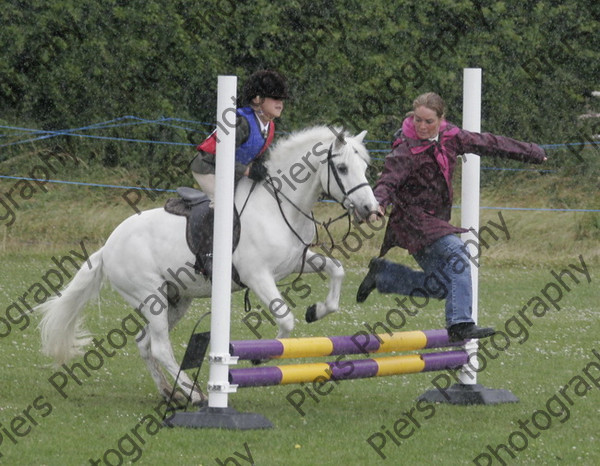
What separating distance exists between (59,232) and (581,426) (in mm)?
12136

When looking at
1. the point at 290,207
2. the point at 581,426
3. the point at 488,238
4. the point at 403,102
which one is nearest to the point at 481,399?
the point at 581,426

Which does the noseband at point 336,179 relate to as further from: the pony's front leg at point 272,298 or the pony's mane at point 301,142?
the pony's front leg at point 272,298

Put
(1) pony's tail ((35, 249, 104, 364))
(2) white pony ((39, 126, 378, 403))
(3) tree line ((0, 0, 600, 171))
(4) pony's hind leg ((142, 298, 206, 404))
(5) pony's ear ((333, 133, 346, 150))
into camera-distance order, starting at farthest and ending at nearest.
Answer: (3) tree line ((0, 0, 600, 171)) < (1) pony's tail ((35, 249, 104, 364)) < (4) pony's hind leg ((142, 298, 206, 404)) < (2) white pony ((39, 126, 378, 403)) < (5) pony's ear ((333, 133, 346, 150))

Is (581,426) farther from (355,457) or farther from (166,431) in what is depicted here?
(166,431)

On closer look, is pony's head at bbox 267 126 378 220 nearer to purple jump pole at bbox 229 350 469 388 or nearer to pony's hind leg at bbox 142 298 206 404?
purple jump pole at bbox 229 350 469 388

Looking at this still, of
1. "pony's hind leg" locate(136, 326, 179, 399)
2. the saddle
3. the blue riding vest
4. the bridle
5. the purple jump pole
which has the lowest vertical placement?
"pony's hind leg" locate(136, 326, 179, 399)

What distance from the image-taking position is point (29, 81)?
21422 millimetres

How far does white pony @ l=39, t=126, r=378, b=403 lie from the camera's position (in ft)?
24.6

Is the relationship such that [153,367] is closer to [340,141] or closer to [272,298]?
[272,298]

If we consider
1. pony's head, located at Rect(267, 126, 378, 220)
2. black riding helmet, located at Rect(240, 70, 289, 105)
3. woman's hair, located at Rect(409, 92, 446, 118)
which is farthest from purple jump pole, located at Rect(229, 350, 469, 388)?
black riding helmet, located at Rect(240, 70, 289, 105)

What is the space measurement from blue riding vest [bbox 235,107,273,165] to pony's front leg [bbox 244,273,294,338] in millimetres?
848

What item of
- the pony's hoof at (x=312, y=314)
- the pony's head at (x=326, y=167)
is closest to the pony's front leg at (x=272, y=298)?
the pony's hoof at (x=312, y=314)

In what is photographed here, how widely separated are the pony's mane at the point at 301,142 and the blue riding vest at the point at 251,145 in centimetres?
10

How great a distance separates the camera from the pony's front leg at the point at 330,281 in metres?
7.71
